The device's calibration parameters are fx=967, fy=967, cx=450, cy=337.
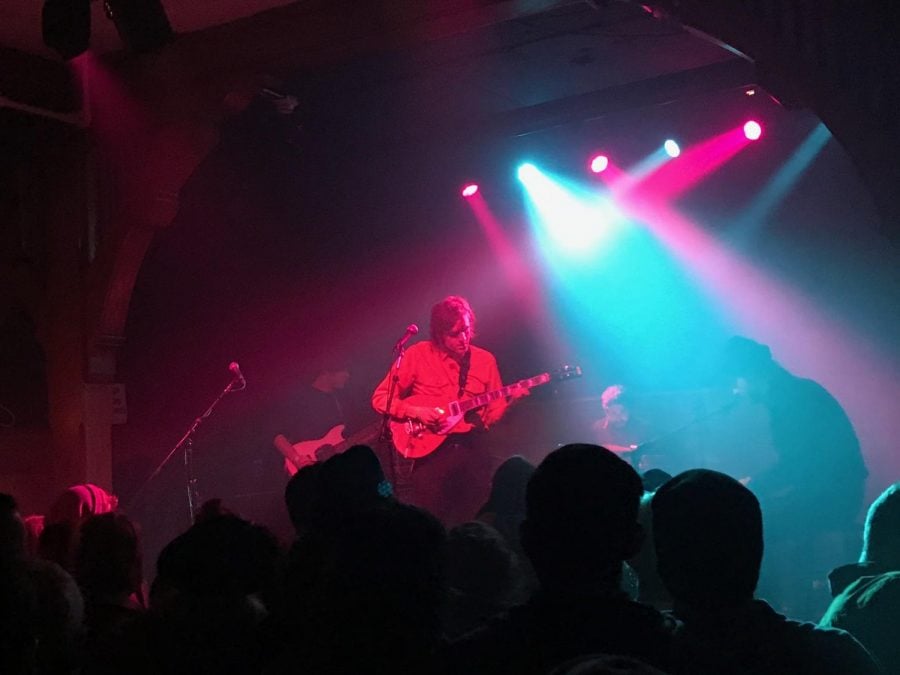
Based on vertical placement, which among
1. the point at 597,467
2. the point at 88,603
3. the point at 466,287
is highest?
the point at 466,287

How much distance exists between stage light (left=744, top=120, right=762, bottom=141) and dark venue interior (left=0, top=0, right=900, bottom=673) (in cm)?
12

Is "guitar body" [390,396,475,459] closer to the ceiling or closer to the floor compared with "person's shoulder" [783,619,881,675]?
closer to the ceiling

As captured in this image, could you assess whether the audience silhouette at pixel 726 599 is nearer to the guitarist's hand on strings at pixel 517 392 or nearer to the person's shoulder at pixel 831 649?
the person's shoulder at pixel 831 649

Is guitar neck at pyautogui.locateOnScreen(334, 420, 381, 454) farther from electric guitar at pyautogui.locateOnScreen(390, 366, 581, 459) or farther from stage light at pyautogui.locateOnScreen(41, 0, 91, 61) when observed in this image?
stage light at pyautogui.locateOnScreen(41, 0, 91, 61)

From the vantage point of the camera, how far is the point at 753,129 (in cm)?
763

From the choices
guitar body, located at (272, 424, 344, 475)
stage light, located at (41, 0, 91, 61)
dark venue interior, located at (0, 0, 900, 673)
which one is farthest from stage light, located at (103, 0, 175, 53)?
guitar body, located at (272, 424, 344, 475)

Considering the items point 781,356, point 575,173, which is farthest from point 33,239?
point 781,356

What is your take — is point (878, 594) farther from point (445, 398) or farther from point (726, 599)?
point (445, 398)

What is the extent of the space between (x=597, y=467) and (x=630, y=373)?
661 centimetres

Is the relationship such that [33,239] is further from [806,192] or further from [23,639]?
[23,639]

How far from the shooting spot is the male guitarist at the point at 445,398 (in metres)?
6.08

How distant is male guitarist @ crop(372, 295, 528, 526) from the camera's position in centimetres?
608

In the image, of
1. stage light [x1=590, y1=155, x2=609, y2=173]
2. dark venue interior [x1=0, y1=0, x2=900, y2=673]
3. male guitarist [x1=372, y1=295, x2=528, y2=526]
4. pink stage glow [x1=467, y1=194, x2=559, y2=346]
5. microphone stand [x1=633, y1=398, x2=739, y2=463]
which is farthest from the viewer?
pink stage glow [x1=467, y1=194, x2=559, y2=346]

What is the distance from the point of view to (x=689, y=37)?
23.4ft
